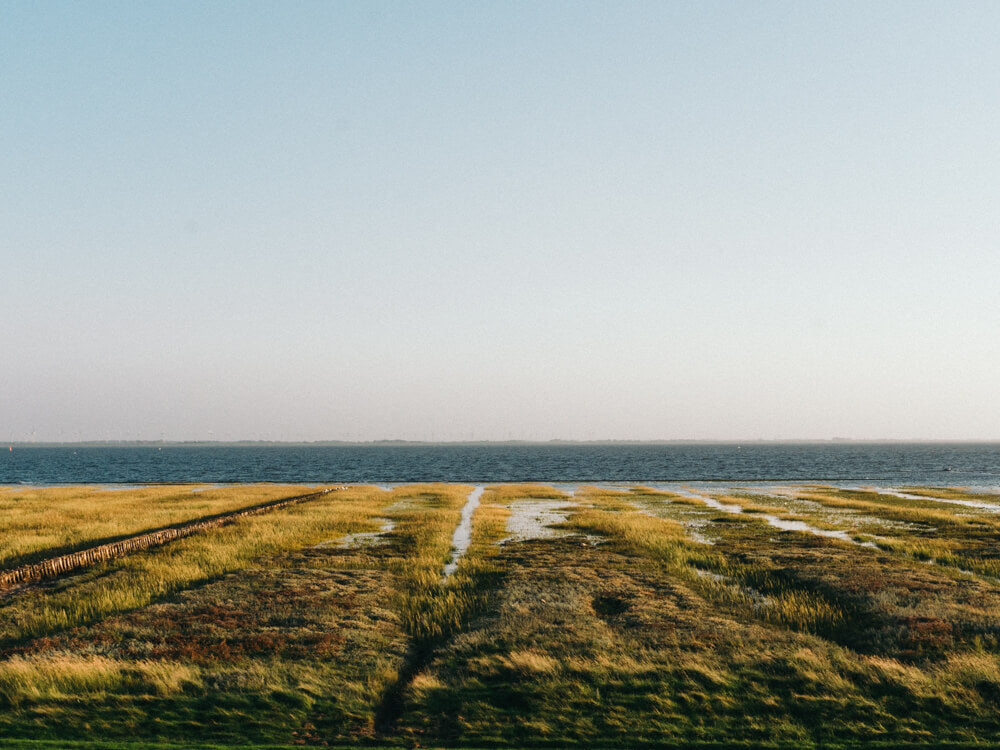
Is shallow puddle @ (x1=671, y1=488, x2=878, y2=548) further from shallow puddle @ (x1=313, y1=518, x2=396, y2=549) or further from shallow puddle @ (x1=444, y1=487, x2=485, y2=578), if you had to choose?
shallow puddle @ (x1=313, y1=518, x2=396, y2=549)

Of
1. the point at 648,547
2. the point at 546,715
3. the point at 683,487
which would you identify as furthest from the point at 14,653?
the point at 683,487

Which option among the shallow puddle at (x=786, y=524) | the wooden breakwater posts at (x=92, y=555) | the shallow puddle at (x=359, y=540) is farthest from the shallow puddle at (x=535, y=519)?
the wooden breakwater posts at (x=92, y=555)

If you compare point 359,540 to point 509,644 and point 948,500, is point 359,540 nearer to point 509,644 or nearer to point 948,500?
point 509,644

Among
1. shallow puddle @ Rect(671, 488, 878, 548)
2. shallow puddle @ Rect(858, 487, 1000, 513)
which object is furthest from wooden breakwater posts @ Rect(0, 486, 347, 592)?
shallow puddle @ Rect(858, 487, 1000, 513)

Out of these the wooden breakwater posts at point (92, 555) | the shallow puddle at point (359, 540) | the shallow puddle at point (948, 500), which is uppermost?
the wooden breakwater posts at point (92, 555)

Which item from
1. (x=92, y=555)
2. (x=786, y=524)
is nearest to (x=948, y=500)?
(x=786, y=524)

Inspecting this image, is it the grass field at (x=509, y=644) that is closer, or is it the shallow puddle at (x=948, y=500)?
the grass field at (x=509, y=644)

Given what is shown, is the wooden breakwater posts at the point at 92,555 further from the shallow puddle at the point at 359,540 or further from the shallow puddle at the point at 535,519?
the shallow puddle at the point at 535,519

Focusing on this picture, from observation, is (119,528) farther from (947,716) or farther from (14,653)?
(947,716)
